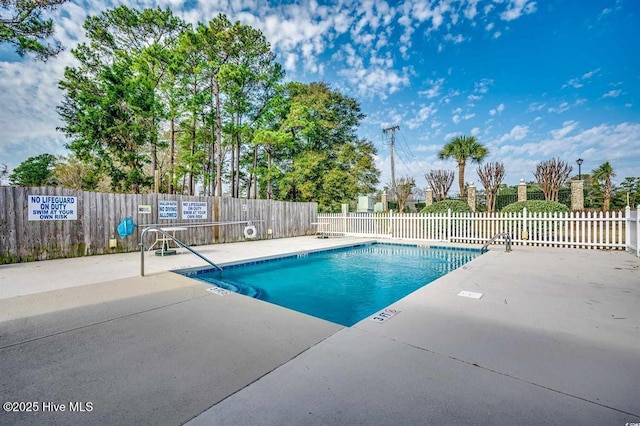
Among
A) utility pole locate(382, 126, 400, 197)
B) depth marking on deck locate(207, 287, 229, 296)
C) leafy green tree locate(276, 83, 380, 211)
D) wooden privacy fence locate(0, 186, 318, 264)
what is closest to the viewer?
depth marking on deck locate(207, 287, 229, 296)

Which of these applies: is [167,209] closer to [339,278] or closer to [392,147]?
[339,278]

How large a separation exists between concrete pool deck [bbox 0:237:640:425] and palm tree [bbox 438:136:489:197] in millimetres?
17969

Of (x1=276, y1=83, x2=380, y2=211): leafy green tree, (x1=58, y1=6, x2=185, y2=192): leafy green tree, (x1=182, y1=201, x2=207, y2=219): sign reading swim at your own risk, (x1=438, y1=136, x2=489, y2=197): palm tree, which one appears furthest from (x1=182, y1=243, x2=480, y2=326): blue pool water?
(x1=438, y1=136, x2=489, y2=197): palm tree

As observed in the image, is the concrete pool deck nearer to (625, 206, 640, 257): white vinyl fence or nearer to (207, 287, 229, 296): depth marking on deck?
(207, 287, 229, 296): depth marking on deck

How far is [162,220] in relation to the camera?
8281 mm

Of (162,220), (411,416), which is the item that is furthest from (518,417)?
(162,220)

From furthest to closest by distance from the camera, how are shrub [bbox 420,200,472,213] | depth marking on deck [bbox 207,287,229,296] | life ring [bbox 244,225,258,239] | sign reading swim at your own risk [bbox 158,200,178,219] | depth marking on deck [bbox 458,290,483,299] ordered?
shrub [bbox 420,200,472,213] → life ring [bbox 244,225,258,239] → sign reading swim at your own risk [bbox 158,200,178,219] → depth marking on deck [bbox 207,287,229,296] → depth marking on deck [bbox 458,290,483,299]

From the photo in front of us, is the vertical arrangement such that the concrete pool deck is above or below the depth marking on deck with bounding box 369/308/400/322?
above

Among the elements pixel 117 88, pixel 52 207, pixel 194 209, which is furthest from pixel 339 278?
pixel 117 88

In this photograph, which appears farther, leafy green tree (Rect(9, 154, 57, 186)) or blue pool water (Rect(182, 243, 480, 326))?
leafy green tree (Rect(9, 154, 57, 186))

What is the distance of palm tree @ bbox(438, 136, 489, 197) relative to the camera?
19.0m

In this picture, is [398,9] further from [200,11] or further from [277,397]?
[277,397]

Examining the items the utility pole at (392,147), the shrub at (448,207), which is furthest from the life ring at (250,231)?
the utility pole at (392,147)

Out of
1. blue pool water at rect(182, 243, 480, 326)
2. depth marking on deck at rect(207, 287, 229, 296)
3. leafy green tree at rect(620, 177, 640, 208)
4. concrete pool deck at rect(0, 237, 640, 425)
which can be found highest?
leafy green tree at rect(620, 177, 640, 208)
